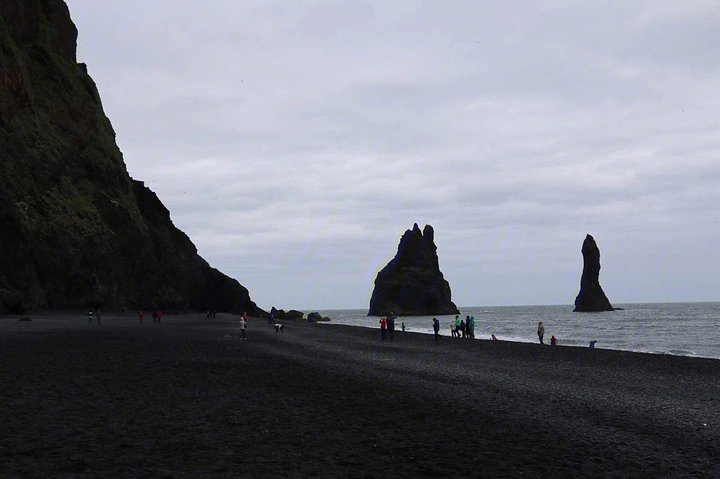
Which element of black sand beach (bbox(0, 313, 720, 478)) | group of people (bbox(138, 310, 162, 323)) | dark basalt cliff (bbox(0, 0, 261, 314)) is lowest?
black sand beach (bbox(0, 313, 720, 478))

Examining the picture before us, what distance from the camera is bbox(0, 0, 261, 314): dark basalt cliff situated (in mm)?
72125

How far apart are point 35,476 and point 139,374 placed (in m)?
12.1

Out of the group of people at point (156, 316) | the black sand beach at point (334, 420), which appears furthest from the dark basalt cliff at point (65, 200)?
the black sand beach at point (334, 420)

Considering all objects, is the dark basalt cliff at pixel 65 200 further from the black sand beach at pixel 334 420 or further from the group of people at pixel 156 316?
the black sand beach at pixel 334 420

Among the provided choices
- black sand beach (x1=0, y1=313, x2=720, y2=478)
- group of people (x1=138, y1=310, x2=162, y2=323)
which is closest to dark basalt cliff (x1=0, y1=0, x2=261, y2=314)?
group of people (x1=138, y1=310, x2=162, y2=323)

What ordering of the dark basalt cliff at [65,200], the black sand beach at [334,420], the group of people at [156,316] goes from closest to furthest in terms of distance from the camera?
the black sand beach at [334,420]
the group of people at [156,316]
the dark basalt cliff at [65,200]

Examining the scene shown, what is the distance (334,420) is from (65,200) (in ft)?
255

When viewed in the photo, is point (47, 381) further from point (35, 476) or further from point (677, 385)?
point (677, 385)

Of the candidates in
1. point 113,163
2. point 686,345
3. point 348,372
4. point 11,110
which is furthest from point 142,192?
point 348,372

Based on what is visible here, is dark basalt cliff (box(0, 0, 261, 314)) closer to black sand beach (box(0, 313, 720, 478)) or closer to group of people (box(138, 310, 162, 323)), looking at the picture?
group of people (box(138, 310, 162, 323))

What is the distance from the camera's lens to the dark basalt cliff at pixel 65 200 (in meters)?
72.1

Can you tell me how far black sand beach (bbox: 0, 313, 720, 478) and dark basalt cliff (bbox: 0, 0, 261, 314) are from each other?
51.0 m

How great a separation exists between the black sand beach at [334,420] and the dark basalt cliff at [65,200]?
5105cm

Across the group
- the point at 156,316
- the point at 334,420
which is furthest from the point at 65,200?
the point at 334,420
